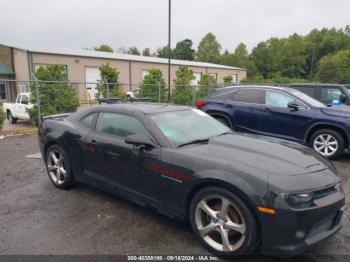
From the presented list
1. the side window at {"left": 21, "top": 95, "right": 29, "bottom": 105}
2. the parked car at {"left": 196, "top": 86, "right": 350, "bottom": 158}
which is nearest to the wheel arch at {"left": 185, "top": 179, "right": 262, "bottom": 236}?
the parked car at {"left": 196, "top": 86, "right": 350, "bottom": 158}

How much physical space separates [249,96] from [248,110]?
1.38 ft

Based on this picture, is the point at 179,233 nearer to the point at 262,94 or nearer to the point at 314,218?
the point at 314,218

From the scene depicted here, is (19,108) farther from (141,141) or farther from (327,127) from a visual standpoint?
(327,127)

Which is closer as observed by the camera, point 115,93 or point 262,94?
point 262,94

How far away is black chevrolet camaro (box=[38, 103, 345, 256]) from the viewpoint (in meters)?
2.42

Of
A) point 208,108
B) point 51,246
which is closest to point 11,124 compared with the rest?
point 208,108

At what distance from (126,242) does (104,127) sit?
1.65m

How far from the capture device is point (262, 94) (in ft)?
23.4

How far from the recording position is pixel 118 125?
3.80 m

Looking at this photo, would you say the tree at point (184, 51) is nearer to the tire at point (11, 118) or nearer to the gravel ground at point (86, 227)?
the tire at point (11, 118)

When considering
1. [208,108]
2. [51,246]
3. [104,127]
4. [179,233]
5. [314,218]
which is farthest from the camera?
[208,108]

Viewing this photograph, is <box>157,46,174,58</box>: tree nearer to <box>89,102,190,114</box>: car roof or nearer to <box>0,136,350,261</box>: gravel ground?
<box>89,102,190,114</box>: car roof

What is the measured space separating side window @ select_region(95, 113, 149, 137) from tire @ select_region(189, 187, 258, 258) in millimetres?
1118

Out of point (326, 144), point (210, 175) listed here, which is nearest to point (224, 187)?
point (210, 175)
